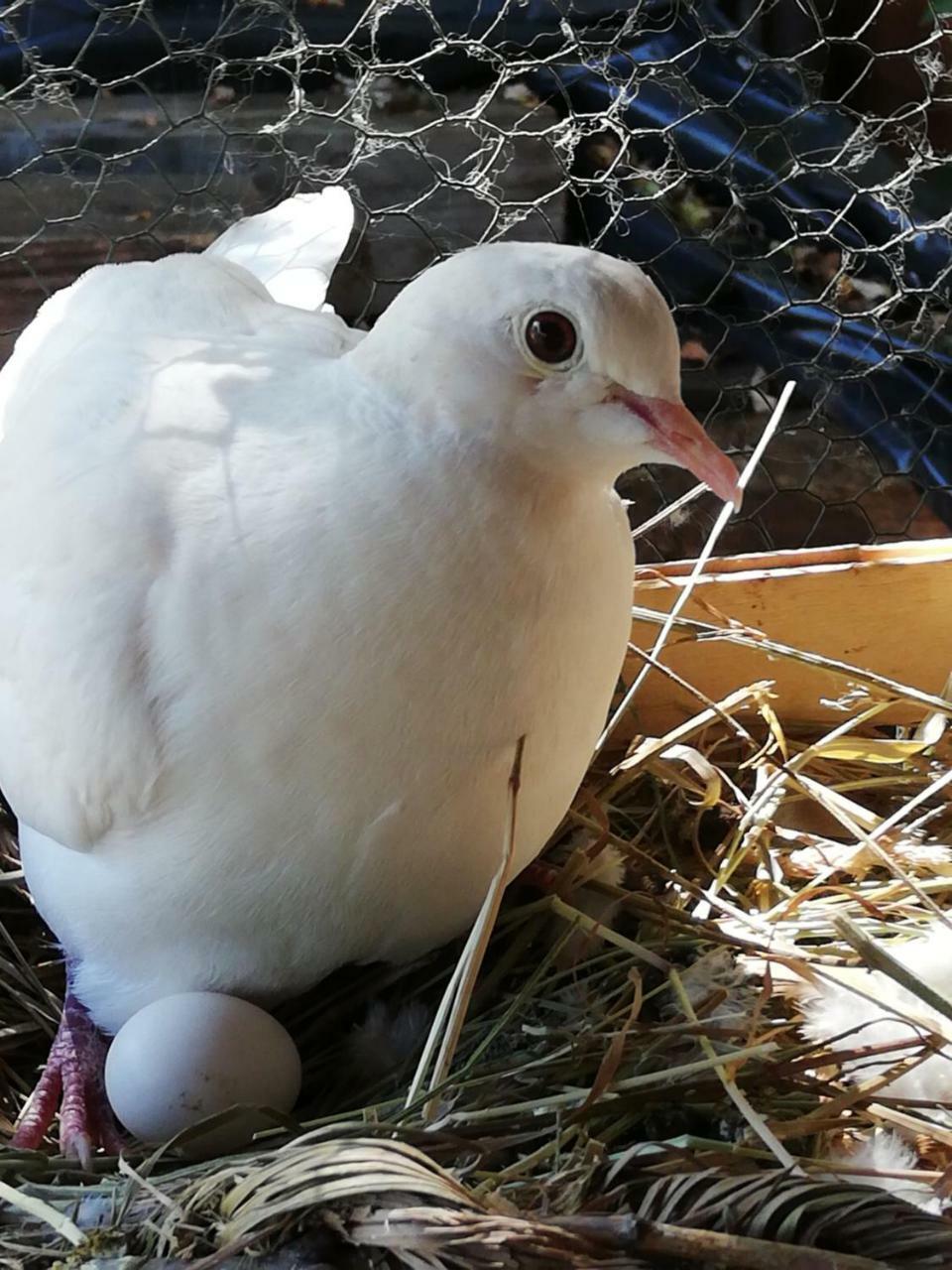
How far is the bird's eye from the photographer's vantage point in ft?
2.64

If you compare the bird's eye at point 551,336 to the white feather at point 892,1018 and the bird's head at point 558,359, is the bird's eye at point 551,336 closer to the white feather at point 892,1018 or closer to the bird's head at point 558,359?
the bird's head at point 558,359

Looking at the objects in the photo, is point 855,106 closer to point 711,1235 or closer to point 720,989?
point 720,989

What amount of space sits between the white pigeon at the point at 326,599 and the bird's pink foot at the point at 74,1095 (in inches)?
7.4

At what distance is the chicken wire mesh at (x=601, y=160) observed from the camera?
1.57 meters

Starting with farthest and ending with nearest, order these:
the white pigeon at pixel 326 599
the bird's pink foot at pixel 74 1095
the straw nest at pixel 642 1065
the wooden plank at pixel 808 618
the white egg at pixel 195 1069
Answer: the wooden plank at pixel 808 618 → the bird's pink foot at pixel 74 1095 → the white egg at pixel 195 1069 → the white pigeon at pixel 326 599 → the straw nest at pixel 642 1065

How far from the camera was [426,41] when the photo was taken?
62.4 inches

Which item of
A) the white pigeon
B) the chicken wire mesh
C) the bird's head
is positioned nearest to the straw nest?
the white pigeon

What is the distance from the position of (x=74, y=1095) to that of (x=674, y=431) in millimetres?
759

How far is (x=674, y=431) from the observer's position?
0.82m

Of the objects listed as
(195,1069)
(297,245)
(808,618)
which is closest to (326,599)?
(195,1069)

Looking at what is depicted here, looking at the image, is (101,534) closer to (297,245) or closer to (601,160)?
(297,245)

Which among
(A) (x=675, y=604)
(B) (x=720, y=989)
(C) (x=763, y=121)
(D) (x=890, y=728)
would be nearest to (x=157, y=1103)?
(B) (x=720, y=989)

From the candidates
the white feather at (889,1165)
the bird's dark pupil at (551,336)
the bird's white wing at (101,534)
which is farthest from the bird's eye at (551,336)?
the white feather at (889,1165)

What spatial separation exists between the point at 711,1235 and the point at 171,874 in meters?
0.45
